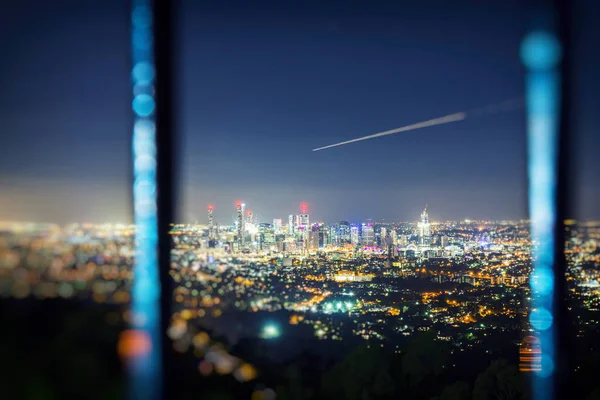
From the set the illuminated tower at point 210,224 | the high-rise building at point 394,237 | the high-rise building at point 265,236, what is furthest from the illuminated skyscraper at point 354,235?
the illuminated tower at point 210,224

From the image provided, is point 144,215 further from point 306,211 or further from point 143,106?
point 306,211

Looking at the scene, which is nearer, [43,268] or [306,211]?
[43,268]

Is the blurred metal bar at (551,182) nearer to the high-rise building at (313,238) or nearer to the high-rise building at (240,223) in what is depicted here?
the high-rise building at (313,238)

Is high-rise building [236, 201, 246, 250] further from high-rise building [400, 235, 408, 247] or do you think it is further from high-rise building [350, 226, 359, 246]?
high-rise building [400, 235, 408, 247]

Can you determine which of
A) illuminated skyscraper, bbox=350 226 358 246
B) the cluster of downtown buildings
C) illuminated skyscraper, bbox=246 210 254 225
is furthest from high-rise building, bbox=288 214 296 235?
illuminated skyscraper, bbox=350 226 358 246

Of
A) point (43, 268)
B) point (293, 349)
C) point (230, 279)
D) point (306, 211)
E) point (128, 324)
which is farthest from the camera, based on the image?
point (306, 211)

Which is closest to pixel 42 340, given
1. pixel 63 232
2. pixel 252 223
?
pixel 63 232

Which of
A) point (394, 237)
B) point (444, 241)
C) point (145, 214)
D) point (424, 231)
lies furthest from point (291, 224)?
point (145, 214)
